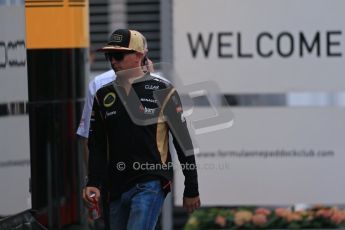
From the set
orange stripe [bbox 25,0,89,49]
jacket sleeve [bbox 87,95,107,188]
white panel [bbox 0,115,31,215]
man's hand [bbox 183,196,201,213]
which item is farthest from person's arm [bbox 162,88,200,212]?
orange stripe [bbox 25,0,89,49]

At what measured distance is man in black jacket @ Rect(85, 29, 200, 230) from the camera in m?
5.16

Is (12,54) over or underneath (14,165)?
over

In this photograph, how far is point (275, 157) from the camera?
6895 millimetres

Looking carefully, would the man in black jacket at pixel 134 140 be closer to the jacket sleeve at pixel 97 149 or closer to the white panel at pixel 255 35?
the jacket sleeve at pixel 97 149

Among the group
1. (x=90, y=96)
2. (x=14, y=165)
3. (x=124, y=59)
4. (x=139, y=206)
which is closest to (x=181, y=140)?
(x=139, y=206)

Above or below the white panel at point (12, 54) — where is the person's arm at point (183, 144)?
below

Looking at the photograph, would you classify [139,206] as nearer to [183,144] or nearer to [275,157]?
[183,144]

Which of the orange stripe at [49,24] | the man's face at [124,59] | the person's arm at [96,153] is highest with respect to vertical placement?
the orange stripe at [49,24]

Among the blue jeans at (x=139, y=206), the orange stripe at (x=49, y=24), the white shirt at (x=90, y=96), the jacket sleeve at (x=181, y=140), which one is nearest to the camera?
the blue jeans at (x=139, y=206)

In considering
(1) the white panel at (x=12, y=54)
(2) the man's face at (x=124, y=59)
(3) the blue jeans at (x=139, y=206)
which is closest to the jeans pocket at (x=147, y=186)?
(3) the blue jeans at (x=139, y=206)

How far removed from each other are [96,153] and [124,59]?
60 centimetres

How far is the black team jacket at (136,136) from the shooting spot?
516 cm

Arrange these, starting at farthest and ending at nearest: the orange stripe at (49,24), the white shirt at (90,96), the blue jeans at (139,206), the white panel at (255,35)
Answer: the white panel at (255,35), the orange stripe at (49,24), the white shirt at (90,96), the blue jeans at (139,206)

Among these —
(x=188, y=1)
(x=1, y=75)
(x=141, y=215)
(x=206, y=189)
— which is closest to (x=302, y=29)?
(x=188, y=1)
